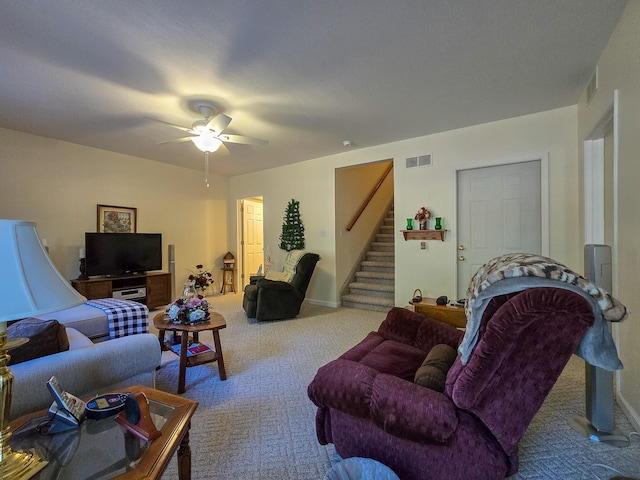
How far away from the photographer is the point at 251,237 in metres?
6.67

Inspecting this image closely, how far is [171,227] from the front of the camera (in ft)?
17.7

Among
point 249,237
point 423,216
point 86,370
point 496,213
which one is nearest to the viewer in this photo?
point 86,370

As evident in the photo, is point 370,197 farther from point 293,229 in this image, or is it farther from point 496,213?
point 496,213

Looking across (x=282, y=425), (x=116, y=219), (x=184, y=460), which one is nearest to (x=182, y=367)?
(x=282, y=425)

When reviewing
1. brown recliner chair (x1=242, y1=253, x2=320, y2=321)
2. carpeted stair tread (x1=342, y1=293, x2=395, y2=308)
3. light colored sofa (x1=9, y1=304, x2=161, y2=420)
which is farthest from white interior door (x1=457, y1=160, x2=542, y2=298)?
light colored sofa (x1=9, y1=304, x2=161, y2=420)

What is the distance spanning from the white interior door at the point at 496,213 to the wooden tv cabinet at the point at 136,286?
4.50 meters

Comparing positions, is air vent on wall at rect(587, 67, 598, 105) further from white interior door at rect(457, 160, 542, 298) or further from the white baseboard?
the white baseboard

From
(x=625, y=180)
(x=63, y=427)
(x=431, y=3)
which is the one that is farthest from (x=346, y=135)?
(x=63, y=427)

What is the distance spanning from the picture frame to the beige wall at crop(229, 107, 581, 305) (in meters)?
2.16

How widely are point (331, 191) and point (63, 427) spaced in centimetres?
436

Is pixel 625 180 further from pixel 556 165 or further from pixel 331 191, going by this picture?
pixel 331 191

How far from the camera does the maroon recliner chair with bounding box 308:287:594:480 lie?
0.99 m

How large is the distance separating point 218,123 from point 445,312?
110 inches

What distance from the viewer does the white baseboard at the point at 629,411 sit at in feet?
5.72
